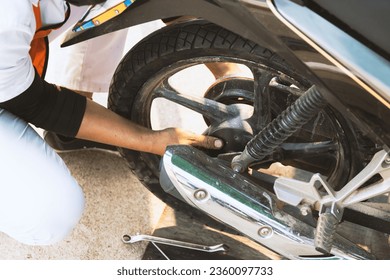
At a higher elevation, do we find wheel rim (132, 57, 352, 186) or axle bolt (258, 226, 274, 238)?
wheel rim (132, 57, 352, 186)

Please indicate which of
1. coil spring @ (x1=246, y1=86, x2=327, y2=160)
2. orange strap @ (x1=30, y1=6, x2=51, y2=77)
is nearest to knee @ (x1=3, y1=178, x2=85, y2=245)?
orange strap @ (x1=30, y1=6, x2=51, y2=77)

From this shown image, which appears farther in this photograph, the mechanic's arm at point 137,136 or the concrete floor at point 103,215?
the concrete floor at point 103,215

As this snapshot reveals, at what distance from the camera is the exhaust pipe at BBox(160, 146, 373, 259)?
113cm

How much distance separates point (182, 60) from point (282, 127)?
218 millimetres

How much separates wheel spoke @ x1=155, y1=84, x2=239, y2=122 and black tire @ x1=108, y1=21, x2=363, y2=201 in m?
0.03

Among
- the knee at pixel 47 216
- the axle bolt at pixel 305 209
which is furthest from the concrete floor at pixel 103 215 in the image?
the axle bolt at pixel 305 209

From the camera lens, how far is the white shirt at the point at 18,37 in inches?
37.6

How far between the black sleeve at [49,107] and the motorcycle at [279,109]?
9 cm

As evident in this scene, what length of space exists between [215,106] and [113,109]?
20 cm

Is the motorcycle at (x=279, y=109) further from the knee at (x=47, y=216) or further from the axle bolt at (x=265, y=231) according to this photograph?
the knee at (x=47, y=216)

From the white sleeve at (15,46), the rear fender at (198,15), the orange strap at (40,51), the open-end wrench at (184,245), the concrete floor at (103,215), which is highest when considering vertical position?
the rear fender at (198,15)

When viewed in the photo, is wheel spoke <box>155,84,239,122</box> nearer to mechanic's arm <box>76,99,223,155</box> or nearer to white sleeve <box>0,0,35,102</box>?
mechanic's arm <box>76,99,223,155</box>

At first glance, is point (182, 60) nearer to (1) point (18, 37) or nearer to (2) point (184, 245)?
(1) point (18, 37)

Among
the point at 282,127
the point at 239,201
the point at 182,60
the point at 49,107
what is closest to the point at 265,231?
the point at 239,201
